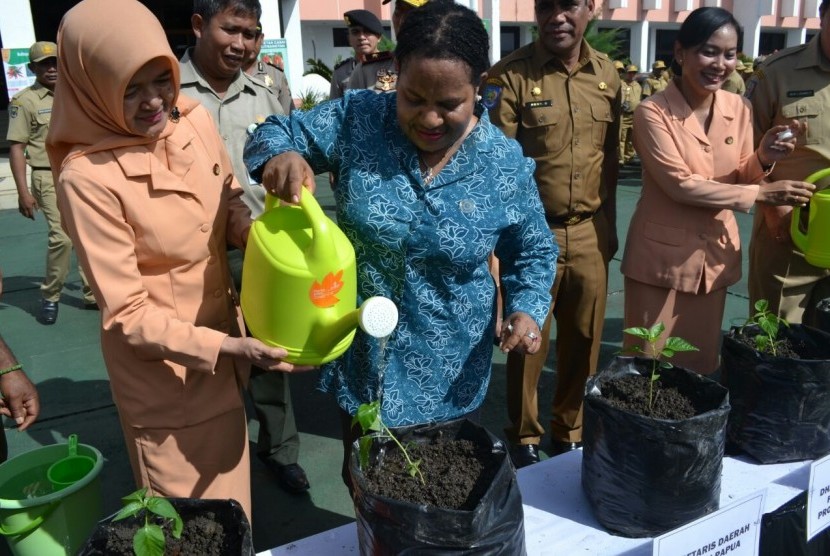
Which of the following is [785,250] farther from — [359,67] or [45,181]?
[45,181]

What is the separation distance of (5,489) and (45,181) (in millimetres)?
3532

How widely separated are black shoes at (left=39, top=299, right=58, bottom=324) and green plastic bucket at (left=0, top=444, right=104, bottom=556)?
2861 mm

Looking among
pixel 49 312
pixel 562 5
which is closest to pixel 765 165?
pixel 562 5

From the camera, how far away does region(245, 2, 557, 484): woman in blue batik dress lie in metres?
1.35

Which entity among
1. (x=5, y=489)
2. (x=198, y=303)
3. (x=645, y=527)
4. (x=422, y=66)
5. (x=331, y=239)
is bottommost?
(x=5, y=489)

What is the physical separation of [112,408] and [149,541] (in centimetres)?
245

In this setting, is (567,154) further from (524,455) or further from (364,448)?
(364,448)

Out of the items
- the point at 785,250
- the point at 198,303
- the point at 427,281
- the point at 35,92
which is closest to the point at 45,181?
the point at 35,92

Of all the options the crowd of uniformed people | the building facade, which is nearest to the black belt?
the crowd of uniformed people

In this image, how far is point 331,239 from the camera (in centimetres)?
122

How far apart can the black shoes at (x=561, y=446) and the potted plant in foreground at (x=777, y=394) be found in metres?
1.04

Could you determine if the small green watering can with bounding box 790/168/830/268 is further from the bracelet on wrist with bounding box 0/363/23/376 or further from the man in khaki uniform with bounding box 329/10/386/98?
the man in khaki uniform with bounding box 329/10/386/98

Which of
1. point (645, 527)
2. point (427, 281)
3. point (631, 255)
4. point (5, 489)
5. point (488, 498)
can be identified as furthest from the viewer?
point (631, 255)

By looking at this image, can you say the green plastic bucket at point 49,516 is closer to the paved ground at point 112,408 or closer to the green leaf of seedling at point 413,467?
the paved ground at point 112,408
